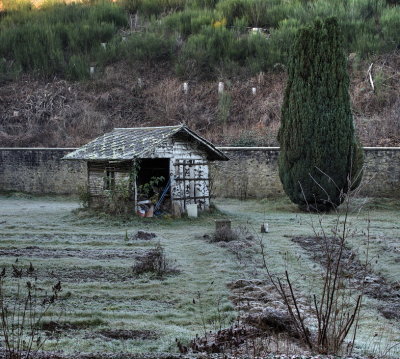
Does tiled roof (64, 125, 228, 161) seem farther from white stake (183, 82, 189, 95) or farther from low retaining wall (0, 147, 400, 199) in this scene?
white stake (183, 82, 189, 95)

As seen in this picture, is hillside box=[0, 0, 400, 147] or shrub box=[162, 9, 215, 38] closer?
hillside box=[0, 0, 400, 147]

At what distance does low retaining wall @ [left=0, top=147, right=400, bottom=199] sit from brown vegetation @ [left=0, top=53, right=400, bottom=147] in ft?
8.40

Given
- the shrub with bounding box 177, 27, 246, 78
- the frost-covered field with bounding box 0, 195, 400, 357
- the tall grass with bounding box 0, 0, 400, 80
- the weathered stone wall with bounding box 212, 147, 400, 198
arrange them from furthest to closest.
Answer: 1. the shrub with bounding box 177, 27, 246, 78
2. the tall grass with bounding box 0, 0, 400, 80
3. the weathered stone wall with bounding box 212, 147, 400, 198
4. the frost-covered field with bounding box 0, 195, 400, 357

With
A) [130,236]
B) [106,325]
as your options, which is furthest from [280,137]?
[106,325]

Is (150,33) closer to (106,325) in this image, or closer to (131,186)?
(131,186)

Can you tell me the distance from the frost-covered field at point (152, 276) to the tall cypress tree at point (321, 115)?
1.49 metres

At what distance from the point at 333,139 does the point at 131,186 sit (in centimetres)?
660

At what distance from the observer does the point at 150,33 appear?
36312 mm

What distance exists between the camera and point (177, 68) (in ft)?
111

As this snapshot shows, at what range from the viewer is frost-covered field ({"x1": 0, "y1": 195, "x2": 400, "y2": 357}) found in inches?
284

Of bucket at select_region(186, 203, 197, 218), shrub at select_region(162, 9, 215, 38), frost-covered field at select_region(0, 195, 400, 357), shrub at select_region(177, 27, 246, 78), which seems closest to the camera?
frost-covered field at select_region(0, 195, 400, 357)

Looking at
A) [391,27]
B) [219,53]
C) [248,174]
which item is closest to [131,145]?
[248,174]

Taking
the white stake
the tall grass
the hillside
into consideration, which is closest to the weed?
the hillside

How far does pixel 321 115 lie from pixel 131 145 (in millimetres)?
6172
